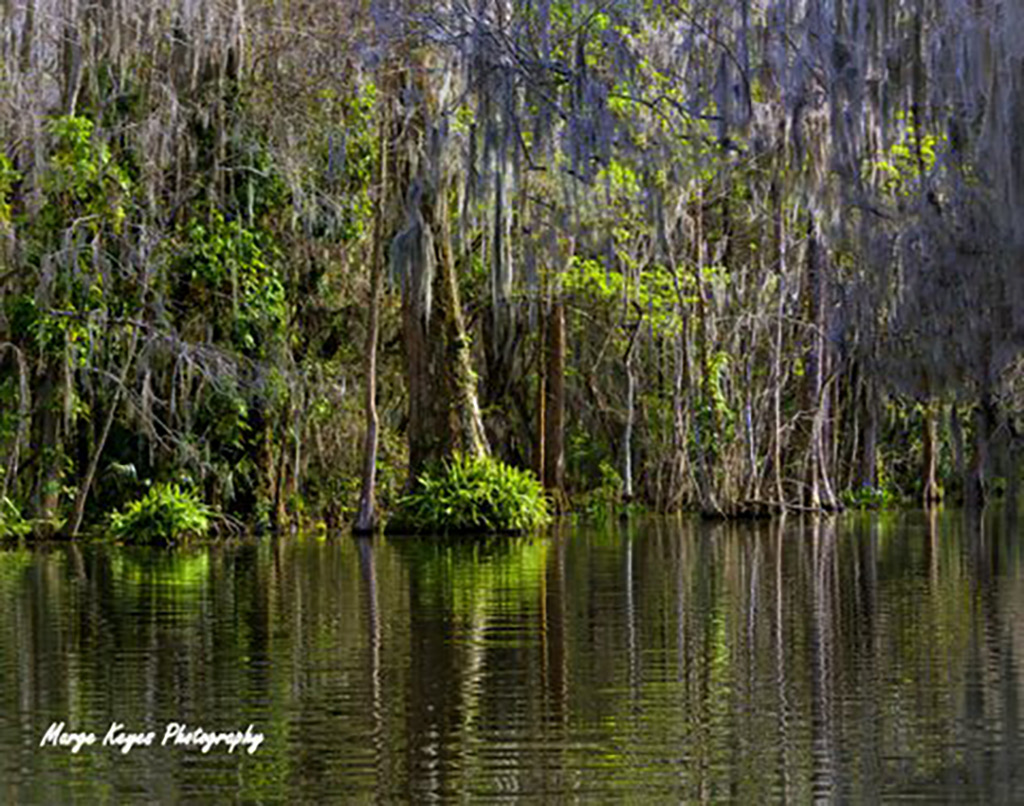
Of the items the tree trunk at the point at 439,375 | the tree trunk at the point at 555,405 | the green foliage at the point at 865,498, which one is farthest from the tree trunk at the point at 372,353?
the green foliage at the point at 865,498

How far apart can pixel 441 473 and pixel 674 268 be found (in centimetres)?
747

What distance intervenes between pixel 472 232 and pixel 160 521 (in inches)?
385

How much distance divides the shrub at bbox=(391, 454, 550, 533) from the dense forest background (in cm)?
74

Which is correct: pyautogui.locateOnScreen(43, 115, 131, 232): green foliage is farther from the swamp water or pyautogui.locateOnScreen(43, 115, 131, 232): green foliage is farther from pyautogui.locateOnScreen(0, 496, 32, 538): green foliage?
the swamp water

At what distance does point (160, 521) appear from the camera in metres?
25.7

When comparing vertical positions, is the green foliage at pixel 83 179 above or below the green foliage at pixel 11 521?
above

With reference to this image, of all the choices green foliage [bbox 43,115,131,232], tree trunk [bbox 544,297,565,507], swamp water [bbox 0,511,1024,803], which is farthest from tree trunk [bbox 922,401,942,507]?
swamp water [bbox 0,511,1024,803]

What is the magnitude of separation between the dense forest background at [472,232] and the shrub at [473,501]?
0.74m

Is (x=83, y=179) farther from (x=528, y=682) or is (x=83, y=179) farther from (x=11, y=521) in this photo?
(x=528, y=682)

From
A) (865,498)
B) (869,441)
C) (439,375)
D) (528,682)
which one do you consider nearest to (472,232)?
(439,375)

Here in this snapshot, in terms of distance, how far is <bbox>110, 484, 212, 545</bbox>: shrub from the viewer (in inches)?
1009

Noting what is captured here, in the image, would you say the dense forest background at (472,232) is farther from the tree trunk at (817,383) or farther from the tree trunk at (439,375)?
the tree trunk at (817,383)

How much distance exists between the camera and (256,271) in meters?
28.0

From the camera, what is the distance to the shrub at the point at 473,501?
27250 millimetres
